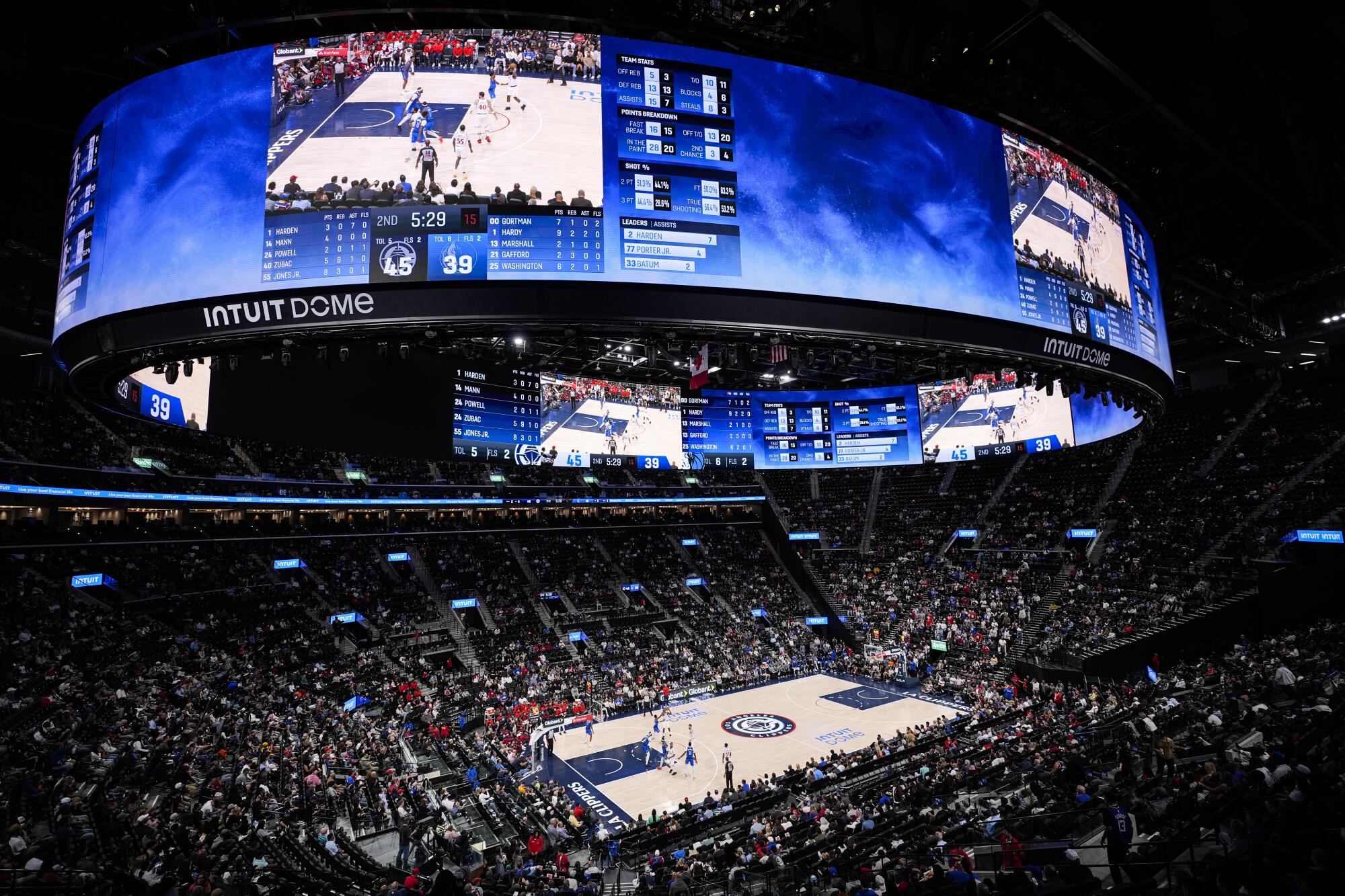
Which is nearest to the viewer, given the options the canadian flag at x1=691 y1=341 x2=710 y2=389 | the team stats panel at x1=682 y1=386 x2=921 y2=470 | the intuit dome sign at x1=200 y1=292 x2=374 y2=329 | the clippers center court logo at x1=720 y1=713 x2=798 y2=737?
the intuit dome sign at x1=200 y1=292 x2=374 y2=329

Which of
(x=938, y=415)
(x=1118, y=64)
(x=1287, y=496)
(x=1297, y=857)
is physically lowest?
(x=1297, y=857)

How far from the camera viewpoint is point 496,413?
84.5 feet

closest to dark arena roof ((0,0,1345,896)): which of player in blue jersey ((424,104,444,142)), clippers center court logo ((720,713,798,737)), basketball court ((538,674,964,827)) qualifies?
player in blue jersey ((424,104,444,142))

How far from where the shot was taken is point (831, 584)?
36.9m

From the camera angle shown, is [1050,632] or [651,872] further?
[1050,632]

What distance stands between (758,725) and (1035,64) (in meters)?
21.7

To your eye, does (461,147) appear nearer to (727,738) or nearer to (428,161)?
(428,161)

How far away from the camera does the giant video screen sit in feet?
23.9

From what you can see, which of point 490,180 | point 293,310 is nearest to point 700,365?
point 490,180

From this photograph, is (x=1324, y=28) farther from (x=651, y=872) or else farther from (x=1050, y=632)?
(x=1050, y=632)

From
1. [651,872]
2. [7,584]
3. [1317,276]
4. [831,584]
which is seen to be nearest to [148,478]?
[7,584]

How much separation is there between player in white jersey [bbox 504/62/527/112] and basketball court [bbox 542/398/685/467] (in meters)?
19.1

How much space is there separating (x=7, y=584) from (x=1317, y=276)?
41341 millimetres

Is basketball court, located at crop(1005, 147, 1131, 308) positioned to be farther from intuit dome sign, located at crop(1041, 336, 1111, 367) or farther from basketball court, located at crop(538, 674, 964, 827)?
basketball court, located at crop(538, 674, 964, 827)
